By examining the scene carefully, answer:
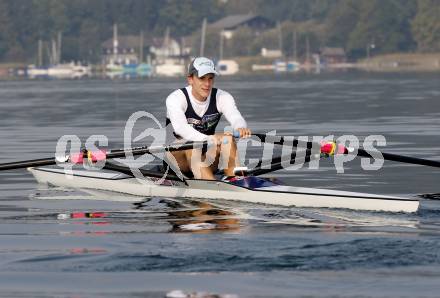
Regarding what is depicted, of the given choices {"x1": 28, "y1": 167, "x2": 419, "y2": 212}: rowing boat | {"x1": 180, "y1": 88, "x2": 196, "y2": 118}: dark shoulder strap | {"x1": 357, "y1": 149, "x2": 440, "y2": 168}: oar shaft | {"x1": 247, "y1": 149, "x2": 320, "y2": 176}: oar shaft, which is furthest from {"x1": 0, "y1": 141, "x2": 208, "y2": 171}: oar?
{"x1": 357, "y1": 149, "x2": 440, "y2": 168}: oar shaft

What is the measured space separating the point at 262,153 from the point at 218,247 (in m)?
12.9

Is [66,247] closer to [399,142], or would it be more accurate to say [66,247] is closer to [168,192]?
[168,192]

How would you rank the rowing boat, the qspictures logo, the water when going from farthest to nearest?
the qspictures logo, the rowing boat, the water

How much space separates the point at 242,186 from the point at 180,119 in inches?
63.1

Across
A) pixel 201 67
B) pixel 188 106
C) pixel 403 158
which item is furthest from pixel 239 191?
pixel 403 158

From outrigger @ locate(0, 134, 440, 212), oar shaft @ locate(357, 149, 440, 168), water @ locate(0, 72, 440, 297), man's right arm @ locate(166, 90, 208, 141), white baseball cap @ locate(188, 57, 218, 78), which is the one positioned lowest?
water @ locate(0, 72, 440, 297)

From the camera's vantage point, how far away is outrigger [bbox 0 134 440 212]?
15.7 m

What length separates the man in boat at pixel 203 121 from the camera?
57.7 feet

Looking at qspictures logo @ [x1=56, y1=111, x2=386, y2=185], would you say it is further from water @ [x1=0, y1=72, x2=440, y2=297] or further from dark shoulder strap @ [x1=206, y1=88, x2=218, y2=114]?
dark shoulder strap @ [x1=206, y1=88, x2=218, y2=114]

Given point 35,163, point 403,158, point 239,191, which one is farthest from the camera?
point 35,163

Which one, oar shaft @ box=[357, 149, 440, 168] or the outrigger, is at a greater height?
oar shaft @ box=[357, 149, 440, 168]

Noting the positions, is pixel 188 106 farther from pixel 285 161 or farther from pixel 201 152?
pixel 285 161

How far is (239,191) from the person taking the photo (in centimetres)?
1691

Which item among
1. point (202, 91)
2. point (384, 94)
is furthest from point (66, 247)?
point (384, 94)
